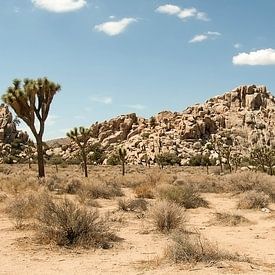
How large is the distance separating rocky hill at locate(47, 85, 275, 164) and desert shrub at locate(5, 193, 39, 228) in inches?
2857

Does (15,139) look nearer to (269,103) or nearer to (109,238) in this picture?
(269,103)

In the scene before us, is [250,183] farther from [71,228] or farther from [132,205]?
[71,228]

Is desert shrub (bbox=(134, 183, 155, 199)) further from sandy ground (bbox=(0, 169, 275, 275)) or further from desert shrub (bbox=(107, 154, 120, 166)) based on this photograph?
desert shrub (bbox=(107, 154, 120, 166))

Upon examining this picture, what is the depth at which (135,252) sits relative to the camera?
8.60m

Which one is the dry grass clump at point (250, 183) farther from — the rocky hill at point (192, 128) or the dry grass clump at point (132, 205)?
the rocky hill at point (192, 128)

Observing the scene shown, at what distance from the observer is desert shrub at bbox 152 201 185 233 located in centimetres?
1054

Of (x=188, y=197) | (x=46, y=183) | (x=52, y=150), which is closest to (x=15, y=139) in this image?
(x=52, y=150)

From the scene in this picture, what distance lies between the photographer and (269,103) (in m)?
117

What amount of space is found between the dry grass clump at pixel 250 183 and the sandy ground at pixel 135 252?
6047mm

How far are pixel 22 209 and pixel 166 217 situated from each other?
4160 millimetres

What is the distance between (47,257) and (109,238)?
1.84 m

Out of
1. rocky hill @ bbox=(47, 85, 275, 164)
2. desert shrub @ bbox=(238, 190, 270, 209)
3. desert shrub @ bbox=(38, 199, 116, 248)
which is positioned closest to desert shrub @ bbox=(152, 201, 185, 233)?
desert shrub @ bbox=(38, 199, 116, 248)

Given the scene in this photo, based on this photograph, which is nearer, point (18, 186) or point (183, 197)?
point (183, 197)

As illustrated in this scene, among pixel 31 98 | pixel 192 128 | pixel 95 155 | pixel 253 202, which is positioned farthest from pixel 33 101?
pixel 192 128
